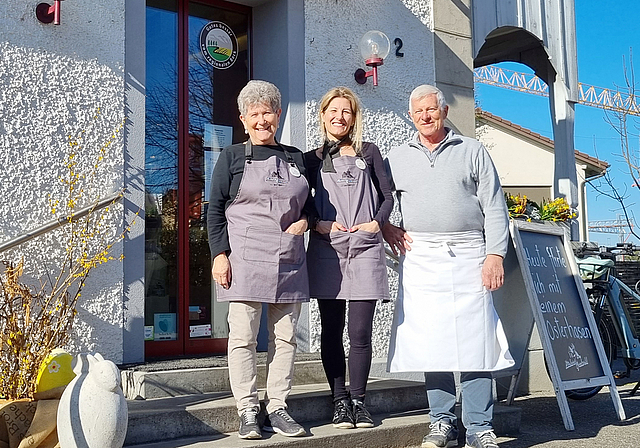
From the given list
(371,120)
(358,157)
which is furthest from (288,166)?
(371,120)

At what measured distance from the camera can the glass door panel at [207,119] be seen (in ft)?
17.7

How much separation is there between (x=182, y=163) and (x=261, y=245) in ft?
7.01

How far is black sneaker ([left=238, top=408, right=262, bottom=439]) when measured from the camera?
329cm

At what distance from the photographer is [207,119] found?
5.59m

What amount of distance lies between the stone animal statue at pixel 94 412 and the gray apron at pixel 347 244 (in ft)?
3.68

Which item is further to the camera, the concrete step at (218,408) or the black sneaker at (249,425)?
the concrete step at (218,408)

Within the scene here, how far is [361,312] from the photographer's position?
363 centimetres

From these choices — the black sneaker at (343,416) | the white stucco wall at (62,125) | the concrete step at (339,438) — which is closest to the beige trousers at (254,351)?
the concrete step at (339,438)

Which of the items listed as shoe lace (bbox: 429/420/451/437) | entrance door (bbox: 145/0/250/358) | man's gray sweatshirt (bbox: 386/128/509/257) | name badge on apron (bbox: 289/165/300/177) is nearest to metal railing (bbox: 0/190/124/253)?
entrance door (bbox: 145/0/250/358)

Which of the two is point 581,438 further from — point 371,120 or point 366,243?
point 371,120

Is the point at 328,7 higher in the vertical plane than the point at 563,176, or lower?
higher

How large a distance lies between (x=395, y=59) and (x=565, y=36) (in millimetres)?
2903

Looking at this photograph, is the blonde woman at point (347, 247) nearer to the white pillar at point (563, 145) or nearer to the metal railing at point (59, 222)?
the metal railing at point (59, 222)

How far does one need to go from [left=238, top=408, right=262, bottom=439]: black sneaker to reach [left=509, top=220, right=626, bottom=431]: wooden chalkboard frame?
6.40 ft
